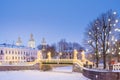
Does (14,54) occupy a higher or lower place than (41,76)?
higher

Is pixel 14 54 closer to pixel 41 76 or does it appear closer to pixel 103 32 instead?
pixel 41 76

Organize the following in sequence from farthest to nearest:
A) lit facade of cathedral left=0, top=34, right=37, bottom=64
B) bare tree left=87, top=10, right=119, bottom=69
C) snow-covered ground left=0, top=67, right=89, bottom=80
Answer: lit facade of cathedral left=0, top=34, right=37, bottom=64, bare tree left=87, top=10, right=119, bottom=69, snow-covered ground left=0, top=67, right=89, bottom=80

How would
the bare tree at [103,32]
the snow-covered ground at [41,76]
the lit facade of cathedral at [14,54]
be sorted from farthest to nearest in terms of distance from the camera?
the lit facade of cathedral at [14,54] < the bare tree at [103,32] < the snow-covered ground at [41,76]

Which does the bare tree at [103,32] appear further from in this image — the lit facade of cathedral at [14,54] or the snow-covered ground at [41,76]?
the lit facade of cathedral at [14,54]

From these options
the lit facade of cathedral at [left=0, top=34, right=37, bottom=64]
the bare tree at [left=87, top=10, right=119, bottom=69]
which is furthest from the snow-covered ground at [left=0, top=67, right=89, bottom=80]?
the lit facade of cathedral at [left=0, top=34, right=37, bottom=64]

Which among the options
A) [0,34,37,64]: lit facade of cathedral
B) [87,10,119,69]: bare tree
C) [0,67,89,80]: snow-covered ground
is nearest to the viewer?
[0,67,89,80]: snow-covered ground

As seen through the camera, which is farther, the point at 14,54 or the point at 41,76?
the point at 14,54

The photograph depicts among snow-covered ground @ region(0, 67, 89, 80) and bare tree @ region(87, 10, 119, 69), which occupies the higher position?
bare tree @ region(87, 10, 119, 69)

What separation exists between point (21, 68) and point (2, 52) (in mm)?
46660

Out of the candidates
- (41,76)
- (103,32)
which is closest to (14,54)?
(41,76)

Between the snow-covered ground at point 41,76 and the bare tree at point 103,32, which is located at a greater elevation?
the bare tree at point 103,32

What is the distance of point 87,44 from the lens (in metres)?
69.4

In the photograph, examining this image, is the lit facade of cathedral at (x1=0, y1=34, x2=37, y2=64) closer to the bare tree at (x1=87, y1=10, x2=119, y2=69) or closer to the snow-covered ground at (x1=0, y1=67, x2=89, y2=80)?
the snow-covered ground at (x1=0, y1=67, x2=89, y2=80)

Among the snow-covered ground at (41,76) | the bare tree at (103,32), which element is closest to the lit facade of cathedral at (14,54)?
the snow-covered ground at (41,76)
